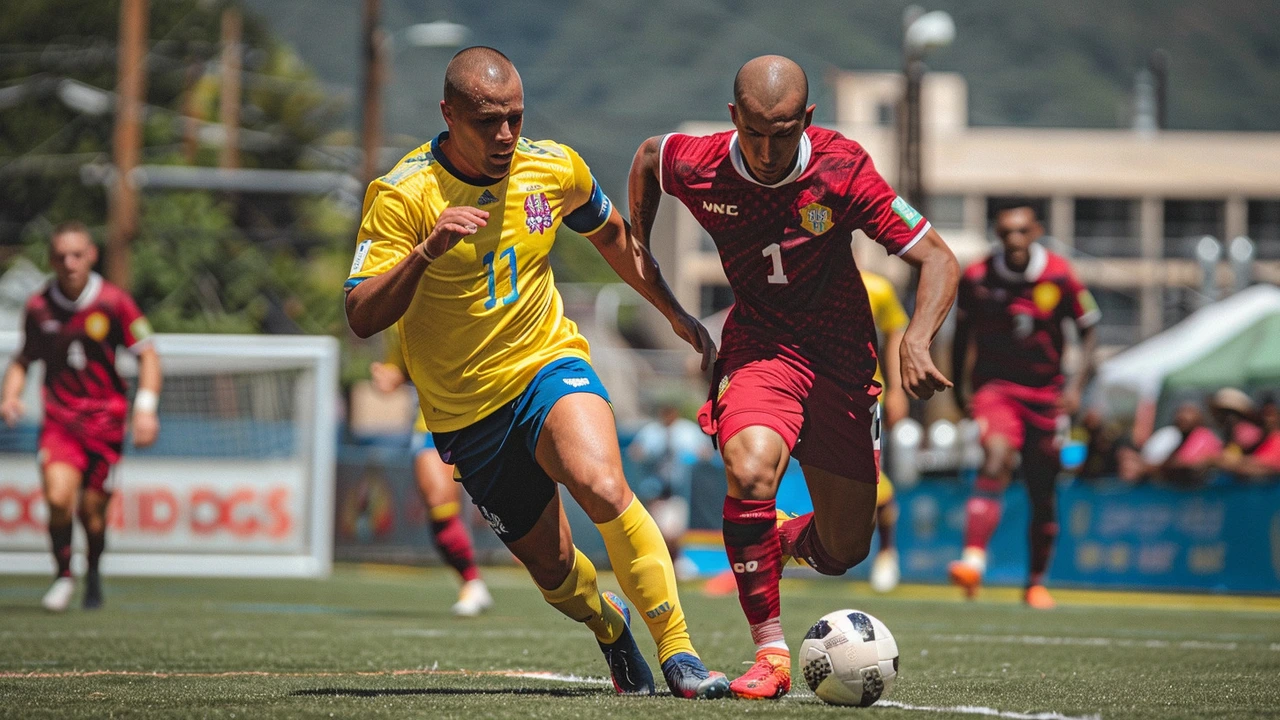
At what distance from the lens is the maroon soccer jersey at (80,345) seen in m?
11.3

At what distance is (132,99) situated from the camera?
102 feet

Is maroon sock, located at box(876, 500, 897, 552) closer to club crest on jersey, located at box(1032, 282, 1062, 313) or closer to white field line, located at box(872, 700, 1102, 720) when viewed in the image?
club crest on jersey, located at box(1032, 282, 1062, 313)

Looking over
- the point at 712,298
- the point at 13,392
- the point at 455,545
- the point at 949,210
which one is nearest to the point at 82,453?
the point at 13,392

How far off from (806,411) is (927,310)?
2.39 ft

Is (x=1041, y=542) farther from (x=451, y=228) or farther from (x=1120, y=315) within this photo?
(x=1120, y=315)

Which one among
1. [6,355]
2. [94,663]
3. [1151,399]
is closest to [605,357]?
[1151,399]

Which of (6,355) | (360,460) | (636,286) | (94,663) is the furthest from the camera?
(360,460)

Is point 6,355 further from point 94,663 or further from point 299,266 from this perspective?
point 299,266

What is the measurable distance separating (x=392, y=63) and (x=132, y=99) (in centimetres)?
494

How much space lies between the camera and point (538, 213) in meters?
Result: 5.98

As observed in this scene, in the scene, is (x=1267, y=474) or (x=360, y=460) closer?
(x=1267, y=474)

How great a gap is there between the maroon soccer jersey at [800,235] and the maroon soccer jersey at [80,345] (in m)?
6.03

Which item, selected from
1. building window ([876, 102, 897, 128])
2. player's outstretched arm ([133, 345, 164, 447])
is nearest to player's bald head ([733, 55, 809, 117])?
player's outstretched arm ([133, 345, 164, 447])

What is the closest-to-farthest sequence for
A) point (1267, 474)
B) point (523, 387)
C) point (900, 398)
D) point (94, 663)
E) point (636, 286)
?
point (523, 387) < point (636, 286) < point (94, 663) < point (900, 398) < point (1267, 474)
